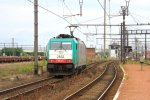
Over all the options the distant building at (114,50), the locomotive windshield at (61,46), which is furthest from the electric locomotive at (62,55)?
the distant building at (114,50)

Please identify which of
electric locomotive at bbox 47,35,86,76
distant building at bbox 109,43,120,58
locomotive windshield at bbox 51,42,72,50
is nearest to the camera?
electric locomotive at bbox 47,35,86,76

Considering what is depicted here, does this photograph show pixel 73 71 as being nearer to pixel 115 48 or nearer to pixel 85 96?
pixel 85 96

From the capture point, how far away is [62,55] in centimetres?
3173

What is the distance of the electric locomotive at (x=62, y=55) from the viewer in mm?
31453

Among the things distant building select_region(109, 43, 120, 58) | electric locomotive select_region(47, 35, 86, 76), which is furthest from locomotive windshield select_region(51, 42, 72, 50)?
distant building select_region(109, 43, 120, 58)

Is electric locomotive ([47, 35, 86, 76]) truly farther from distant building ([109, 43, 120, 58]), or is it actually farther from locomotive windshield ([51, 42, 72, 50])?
distant building ([109, 43, 120, 58])

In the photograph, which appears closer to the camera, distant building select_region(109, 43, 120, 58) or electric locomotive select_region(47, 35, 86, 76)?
electric locomotive select_region(47, 35, 86, 76)

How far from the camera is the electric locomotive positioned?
31.5 m

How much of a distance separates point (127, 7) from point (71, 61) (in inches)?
1429

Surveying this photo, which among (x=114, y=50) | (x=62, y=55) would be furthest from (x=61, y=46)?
(x=114, y=50)

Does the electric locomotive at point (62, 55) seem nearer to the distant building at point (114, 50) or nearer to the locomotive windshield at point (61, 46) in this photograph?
the locomotive windshield at point (61, 46)

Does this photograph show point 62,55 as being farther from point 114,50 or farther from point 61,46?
point 114,50

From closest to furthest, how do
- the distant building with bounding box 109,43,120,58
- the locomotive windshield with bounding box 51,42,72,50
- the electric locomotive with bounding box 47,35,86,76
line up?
1. the electric locomotive with bounding box 47,35,86,76
2. the locomotive windshield with bounding box 51,42,72,50
3. the distant building with bounding box 109,43,120,58

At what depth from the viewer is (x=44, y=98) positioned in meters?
18.1
